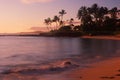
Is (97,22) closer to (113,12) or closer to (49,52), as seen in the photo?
(113,12)

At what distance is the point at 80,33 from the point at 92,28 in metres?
10.1

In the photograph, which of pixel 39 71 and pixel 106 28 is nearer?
pixel 39 71

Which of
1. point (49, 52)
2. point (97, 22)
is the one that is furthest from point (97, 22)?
point (49, 52)

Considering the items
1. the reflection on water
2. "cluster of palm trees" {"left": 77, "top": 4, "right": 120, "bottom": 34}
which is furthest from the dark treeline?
the reflection on water

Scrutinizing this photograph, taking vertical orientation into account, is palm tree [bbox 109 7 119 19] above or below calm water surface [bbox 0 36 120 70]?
above

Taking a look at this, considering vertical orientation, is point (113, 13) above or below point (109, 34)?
above

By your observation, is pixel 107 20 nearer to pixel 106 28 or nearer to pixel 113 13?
pixel 106 28

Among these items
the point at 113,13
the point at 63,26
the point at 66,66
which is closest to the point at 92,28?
the point at 113,13

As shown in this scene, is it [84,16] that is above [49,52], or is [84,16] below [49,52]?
above

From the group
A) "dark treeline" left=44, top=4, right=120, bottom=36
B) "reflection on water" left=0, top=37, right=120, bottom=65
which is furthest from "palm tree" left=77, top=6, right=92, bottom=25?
"reflection on water" left=0, top=37, right=120, bottom=65

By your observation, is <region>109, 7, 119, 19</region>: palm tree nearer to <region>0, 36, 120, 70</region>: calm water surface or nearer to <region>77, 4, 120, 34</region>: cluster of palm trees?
<region>77, 4, 120, 34</region>: cluster of palm trees

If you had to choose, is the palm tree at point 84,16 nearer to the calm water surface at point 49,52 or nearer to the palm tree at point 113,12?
the palm tree at point 113,12

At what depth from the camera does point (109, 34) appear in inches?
4035

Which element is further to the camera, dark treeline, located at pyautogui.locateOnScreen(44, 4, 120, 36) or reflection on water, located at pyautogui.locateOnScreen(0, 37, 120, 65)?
dark treeline, located at pyautogui.locateOnScreen(44, 4, 120, 36)
